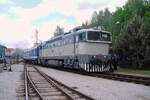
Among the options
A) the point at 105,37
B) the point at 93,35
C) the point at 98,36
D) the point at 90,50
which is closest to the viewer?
the point at 90,50

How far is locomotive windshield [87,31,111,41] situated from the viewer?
2406 cm

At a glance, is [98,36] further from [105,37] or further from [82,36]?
[82,36]

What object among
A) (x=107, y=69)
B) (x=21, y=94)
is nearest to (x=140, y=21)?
(x=107, y=69)

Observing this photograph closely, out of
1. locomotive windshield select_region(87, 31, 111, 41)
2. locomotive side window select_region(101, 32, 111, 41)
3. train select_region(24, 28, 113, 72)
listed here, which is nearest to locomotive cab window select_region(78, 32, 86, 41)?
train select_region(24, 28, 113, 72)

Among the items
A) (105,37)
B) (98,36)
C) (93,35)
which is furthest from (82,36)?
(105,37)

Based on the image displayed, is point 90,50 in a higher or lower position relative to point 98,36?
lower

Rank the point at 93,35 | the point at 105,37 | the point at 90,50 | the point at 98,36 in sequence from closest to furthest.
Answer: the point at 90,50
the point at 93,35
the point at 98,36
the point at 105,37

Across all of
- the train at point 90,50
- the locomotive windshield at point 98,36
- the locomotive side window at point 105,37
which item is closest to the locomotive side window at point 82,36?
the train at point 90,50

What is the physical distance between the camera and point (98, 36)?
80.3 ft

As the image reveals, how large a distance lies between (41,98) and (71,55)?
590 inches

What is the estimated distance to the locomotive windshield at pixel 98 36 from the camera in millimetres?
24062

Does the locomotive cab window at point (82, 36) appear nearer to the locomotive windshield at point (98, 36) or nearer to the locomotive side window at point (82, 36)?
the locomotive side window at point (82, 36)

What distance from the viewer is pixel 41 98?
11.6 m

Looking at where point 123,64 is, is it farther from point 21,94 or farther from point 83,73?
point 21,94
